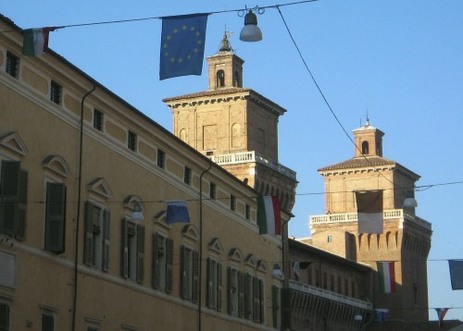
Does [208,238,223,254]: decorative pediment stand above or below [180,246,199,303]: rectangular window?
above

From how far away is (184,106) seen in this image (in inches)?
3073

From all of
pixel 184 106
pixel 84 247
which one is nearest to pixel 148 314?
pixel 84 247

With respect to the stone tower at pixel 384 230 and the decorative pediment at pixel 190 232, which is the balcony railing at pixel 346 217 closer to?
the stone tower at pixel 384 230

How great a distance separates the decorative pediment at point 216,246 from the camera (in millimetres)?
40625

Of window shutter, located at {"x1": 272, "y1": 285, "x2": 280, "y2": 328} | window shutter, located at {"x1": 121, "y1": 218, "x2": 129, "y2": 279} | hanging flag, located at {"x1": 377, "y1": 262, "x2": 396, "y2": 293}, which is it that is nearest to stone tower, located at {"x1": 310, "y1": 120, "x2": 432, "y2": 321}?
hanging flag, located at {"x1": 377, "y1": 262, "x2": 396, "y2": 293}

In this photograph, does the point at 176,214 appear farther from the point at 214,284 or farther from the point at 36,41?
the point at 36,41

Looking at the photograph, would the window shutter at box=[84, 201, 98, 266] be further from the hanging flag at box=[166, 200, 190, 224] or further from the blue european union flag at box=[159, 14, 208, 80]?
the blue european union flag at box=[159, 14, 208, 80]

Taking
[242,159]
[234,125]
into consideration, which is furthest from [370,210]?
[234,125]

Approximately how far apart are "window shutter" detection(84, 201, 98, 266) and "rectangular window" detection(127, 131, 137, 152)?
3707 mm

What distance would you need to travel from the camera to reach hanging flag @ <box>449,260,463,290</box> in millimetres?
42312

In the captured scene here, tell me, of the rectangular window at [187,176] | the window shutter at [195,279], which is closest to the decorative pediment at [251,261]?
the window shutter at [195,279]

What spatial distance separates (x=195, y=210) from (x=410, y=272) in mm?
61614

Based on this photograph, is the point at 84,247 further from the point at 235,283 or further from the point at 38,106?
the point at 235,283

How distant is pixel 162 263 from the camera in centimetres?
3659
